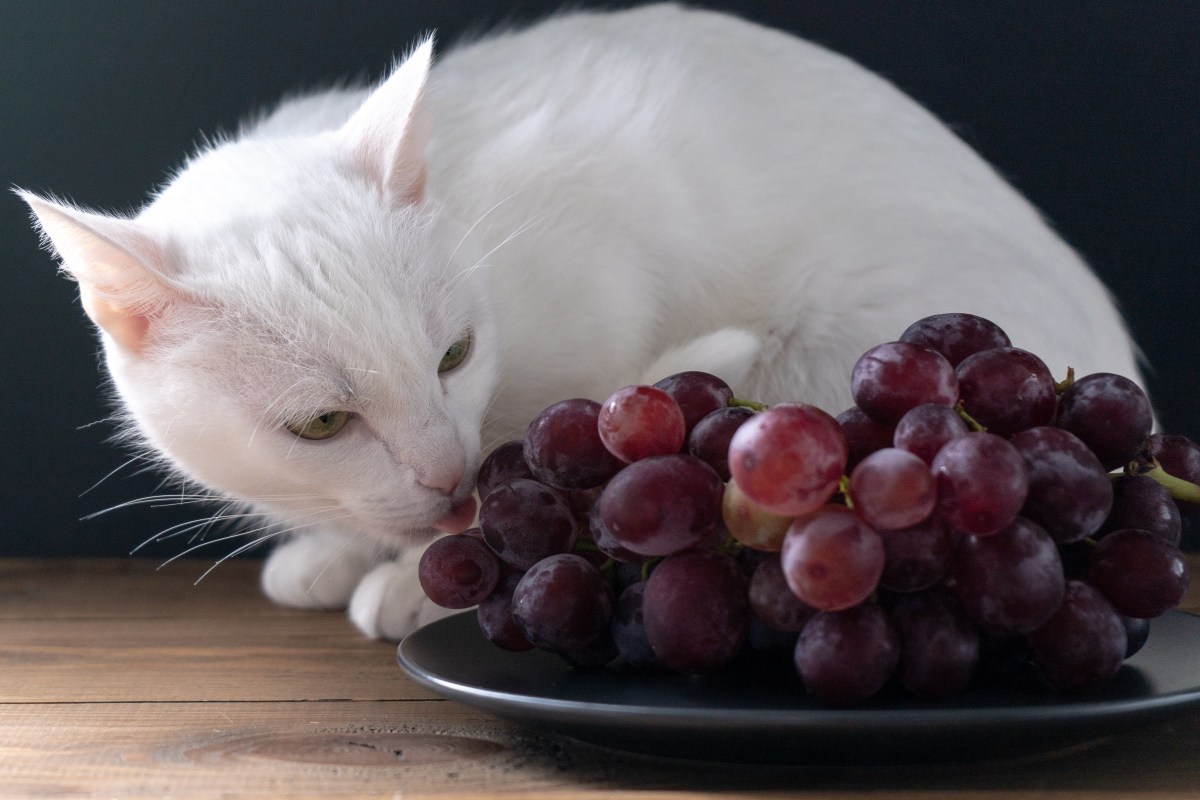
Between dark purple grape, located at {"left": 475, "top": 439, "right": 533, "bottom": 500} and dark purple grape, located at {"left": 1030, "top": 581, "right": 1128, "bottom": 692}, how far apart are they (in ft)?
1.31

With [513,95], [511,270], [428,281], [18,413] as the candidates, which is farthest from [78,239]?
[18,413]

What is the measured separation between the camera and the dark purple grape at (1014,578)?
0.66 m

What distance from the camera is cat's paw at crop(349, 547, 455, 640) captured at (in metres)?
1.17

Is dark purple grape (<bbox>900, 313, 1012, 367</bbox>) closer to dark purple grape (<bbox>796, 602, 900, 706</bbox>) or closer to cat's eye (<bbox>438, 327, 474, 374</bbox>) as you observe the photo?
dark purple grape (<bbox>796, 602, 900, 706</bbox>)

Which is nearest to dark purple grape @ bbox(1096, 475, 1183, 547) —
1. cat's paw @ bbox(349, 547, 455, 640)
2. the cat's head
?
the cat's head

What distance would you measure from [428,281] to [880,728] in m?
0.58

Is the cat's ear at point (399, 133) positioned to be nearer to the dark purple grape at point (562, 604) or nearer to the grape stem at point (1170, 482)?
the dark purple grape at point (562, 604)

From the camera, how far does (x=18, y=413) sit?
1.73 metres

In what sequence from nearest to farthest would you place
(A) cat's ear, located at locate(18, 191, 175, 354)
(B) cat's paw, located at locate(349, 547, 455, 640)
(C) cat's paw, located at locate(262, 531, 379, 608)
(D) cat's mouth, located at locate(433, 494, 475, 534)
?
(A) cat's ear, located at locate(18, 191, 175, 354) → (D) cat's mouth, located at locate(433, 494, 475, 534) → (B) cat's paw, located at locate(349, 547, 455, 640) → (C) cat's paw, located at locate(262, 531, 379, 608)

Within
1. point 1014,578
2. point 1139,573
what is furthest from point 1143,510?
point 1014,578

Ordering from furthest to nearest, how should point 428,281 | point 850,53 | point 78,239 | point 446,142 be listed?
point 850,53, point 446,142, point 428,281, point 78,239

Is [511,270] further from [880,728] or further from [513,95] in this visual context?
[880,728]

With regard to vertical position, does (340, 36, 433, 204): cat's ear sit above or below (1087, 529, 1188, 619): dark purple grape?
above

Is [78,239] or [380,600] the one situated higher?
[78,239]
